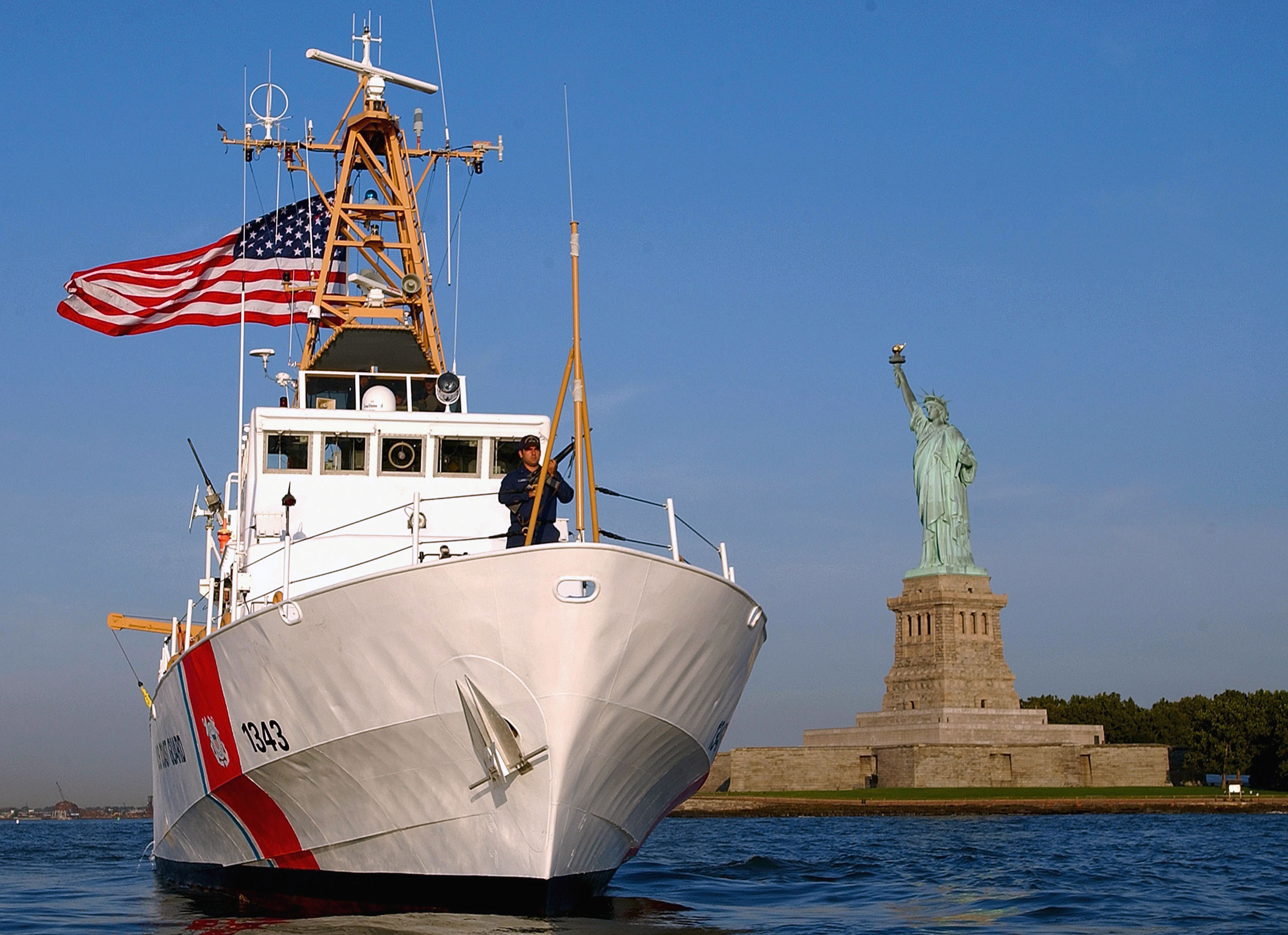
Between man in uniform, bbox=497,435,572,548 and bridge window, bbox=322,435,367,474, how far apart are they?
4.54m

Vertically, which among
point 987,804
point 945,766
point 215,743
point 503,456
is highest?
point 503,456

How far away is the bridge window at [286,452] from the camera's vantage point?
55.8 ft

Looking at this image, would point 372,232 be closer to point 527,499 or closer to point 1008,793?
point 527,499

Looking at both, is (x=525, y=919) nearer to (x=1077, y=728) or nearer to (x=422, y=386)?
(x=422, y=386)

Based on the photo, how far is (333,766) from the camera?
12.8 metres

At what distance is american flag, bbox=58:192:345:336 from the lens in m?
20.1

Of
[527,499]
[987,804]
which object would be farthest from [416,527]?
[987,804]

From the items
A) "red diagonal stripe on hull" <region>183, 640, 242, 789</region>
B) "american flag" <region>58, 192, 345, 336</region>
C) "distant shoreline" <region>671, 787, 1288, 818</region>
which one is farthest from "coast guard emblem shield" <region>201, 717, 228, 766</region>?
"distant shoreline" <region>671, 787, 1288, 818</region>

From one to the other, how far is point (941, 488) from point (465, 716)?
54.9 m

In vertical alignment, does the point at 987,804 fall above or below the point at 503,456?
below

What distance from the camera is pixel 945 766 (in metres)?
56.9

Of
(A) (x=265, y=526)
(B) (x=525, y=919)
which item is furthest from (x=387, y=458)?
(B) (x=525, y=919)

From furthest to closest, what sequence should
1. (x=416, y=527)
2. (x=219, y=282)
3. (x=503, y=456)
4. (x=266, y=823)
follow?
(x=219, y=282) → (x=503, y=456) → (x=266, y=823) → (x=416, y=527)

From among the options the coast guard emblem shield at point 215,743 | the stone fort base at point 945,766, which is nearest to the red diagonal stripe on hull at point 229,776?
the coast guard emblem shield at point 215,743
